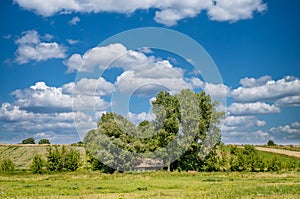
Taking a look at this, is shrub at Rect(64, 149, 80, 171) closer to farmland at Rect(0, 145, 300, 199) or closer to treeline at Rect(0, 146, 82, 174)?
treeline at Rect(0, 146, 82, 174)

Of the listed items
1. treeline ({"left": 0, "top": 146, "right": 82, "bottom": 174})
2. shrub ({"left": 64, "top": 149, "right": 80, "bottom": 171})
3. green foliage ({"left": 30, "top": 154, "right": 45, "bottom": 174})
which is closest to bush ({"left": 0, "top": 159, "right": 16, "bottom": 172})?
treeline ({"left": 0, "top": 146, "right": 82, "bottom": 174})

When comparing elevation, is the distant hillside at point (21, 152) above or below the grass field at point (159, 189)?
above

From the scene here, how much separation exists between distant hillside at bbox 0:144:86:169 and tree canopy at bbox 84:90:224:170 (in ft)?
86.9

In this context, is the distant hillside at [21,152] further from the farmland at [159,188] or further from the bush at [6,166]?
the farmland at [159,188]

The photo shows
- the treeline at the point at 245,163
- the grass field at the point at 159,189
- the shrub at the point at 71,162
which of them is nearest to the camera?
the grass field at the point at 159,189

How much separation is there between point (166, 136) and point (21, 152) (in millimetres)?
48396

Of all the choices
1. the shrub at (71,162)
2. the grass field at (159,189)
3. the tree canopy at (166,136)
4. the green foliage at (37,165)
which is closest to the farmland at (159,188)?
the grass field at (159,189)

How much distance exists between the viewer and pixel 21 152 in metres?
92.8

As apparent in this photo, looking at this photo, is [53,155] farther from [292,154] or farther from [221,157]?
[292,154]

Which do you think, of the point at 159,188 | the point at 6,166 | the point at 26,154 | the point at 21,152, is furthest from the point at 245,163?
the point at 21,152

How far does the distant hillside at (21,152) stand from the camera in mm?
84450

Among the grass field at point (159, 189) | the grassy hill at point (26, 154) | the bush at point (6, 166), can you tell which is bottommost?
the grass field at point (159, 189)

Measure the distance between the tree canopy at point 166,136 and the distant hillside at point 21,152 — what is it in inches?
1043

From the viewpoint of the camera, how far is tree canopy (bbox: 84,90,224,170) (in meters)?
59.1
